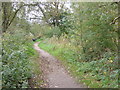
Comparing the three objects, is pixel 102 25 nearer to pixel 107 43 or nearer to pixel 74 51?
pixel 107 43

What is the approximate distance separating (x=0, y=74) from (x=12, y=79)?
0.62m

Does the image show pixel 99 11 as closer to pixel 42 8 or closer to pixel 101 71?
pixel 101 71

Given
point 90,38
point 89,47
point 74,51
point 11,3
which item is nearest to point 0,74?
point 90,38

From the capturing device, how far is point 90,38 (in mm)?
7676

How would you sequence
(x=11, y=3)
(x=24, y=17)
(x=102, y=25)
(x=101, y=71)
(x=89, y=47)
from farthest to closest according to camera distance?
(x=24, y=17) < (x=11, y=3) < (x=89, y=47) < (x=102, y=25) < (x=101, y=71)

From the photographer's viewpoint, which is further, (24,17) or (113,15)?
(24,17)

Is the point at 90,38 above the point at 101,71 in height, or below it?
above

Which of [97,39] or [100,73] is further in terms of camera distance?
[97,39]

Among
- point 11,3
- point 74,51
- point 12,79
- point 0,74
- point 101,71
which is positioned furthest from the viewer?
point 11,3

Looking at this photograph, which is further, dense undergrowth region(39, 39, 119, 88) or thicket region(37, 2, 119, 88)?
thicket region(37, 2, 119, 88)

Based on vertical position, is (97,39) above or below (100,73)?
above

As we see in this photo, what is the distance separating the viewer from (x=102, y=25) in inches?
272

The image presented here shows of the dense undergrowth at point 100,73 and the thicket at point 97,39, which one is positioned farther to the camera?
the thicket at point 97,39

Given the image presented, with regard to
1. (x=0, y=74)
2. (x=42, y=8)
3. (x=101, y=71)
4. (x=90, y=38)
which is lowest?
(x=101, y=71)
